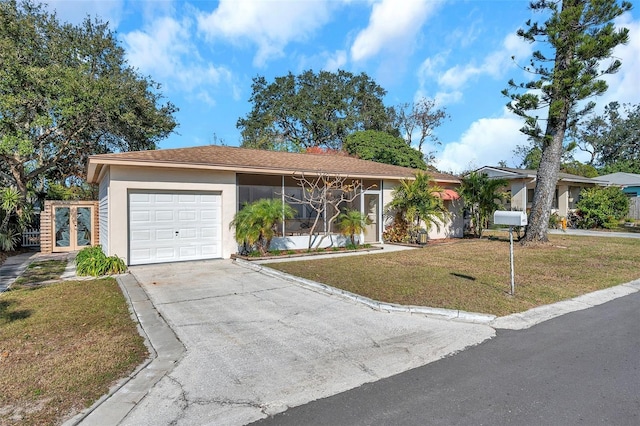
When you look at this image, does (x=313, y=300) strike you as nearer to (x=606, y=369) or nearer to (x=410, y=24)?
(x=606, y=369)

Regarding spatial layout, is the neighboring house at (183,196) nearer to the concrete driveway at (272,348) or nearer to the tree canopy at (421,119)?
the concrete driveway at (272,348)

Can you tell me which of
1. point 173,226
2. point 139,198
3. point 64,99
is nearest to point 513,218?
point 173,226

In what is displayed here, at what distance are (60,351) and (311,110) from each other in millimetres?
32125

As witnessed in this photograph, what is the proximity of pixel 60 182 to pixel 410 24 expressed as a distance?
19.7 m

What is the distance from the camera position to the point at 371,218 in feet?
50.1

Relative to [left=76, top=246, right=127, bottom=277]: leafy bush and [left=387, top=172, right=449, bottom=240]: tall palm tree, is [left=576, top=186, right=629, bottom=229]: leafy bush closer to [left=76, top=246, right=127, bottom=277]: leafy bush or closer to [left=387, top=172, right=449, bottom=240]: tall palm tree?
[left=387, top=172, right=449, bottom=240]: tall palm tree

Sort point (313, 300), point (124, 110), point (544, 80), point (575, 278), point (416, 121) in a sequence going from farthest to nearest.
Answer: point (416, 121) → point (124, 110) → point (544, 80) → point (575, 278) → point (313, 300)

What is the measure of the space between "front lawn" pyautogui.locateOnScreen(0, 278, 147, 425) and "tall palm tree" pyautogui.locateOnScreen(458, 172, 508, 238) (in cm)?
1457

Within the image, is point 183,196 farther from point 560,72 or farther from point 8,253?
point 560,72

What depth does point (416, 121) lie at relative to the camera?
37969mm

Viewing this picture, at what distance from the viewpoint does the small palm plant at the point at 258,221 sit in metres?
10.9

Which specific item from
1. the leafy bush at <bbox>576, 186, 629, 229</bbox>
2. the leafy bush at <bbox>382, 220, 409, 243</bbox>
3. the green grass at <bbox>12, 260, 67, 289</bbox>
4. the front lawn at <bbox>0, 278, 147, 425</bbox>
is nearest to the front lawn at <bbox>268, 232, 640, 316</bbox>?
the leafy bush at <bbox>382, 220, 409, 243</bbox>

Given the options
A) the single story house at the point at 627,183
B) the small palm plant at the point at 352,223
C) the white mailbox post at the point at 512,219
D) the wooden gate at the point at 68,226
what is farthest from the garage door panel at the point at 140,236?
the single story house at the point at 627,183

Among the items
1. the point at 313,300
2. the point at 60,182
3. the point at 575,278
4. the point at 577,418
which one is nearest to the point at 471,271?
the point at 575,278
